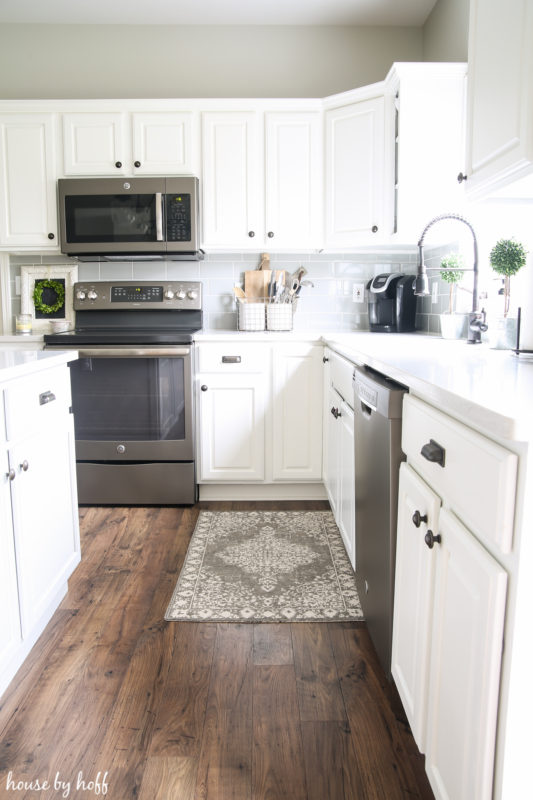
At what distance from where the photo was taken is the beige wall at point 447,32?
2.66 metres

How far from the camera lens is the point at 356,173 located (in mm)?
2930

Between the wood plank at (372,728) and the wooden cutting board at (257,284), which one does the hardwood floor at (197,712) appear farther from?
the wooden cutting board at (257,284)

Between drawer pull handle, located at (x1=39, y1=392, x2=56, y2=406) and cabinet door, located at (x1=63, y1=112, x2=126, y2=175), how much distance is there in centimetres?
173

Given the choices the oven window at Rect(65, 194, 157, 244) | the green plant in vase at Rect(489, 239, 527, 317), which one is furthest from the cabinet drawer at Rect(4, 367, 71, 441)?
the green plant in vase at Rect(489, 239, 527, 317)

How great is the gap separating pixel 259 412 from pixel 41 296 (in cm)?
150

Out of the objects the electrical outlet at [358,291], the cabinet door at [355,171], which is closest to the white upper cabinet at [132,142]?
the cabinet door at [355,171]

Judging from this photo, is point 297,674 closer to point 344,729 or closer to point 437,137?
point 344,729

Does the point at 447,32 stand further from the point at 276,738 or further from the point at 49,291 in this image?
the point at 276,738

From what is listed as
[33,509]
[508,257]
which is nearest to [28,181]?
[33,509]

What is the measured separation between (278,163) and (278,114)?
245 millimetres

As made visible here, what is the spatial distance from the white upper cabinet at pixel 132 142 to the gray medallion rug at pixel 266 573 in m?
1.85

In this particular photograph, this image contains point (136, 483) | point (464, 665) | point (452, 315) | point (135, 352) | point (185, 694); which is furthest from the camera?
point (136, 483)

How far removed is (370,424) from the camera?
158 centimetres

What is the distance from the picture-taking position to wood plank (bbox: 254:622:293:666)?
1691 millimetres
